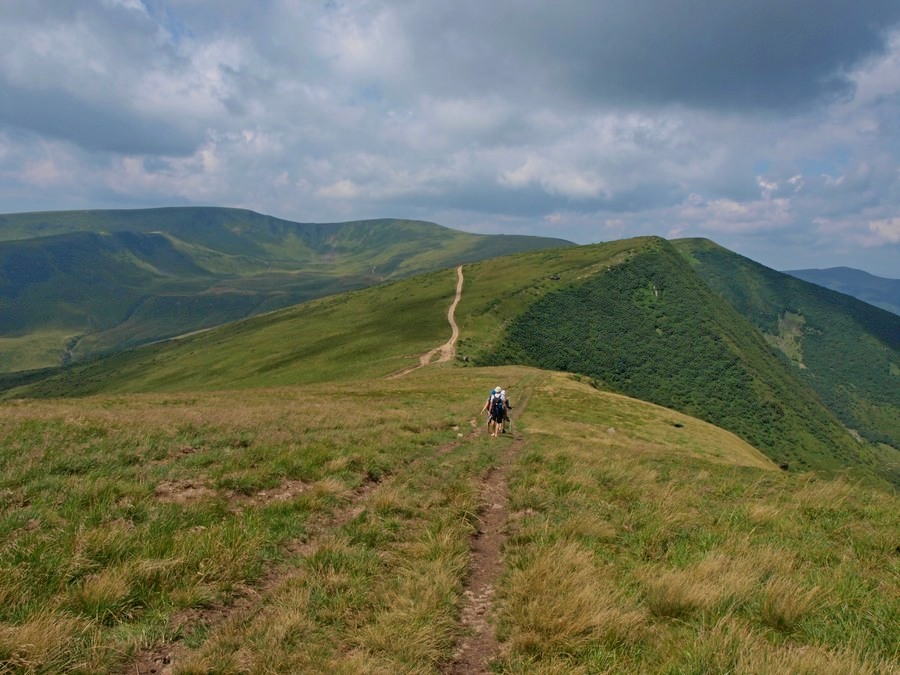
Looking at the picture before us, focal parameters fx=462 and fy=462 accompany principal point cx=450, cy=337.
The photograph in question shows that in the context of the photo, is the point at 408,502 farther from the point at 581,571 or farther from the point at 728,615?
the point at 728,615

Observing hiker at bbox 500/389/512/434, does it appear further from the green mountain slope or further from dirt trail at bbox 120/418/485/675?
the green mountain slope

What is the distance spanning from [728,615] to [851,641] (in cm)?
143

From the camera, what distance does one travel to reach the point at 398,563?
809 cm

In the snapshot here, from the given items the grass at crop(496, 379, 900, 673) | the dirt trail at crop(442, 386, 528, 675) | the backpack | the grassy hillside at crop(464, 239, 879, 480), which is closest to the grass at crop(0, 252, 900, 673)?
the grass at crop(496, 379, 900, 673)

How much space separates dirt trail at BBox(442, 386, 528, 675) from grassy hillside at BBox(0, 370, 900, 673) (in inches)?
4.1

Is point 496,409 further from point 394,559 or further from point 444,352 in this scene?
point 444,352

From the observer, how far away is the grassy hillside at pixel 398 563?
5457 millimetres

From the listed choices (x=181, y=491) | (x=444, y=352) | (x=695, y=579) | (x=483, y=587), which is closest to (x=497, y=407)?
(x=181, y=491)

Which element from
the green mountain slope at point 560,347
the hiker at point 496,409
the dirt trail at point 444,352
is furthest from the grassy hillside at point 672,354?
the hiker at point 496,409

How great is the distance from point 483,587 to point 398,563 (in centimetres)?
155

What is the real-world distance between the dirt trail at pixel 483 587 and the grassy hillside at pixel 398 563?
0.10 m

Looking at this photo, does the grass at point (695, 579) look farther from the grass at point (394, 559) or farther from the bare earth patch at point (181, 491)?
the bare earth patch at point (181, 491)

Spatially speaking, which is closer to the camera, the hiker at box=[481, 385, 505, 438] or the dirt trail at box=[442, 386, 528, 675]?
the dirt trail at box=[442, 386, 528, 675]

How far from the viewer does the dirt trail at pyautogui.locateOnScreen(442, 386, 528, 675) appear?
Result: 582 centimetres
